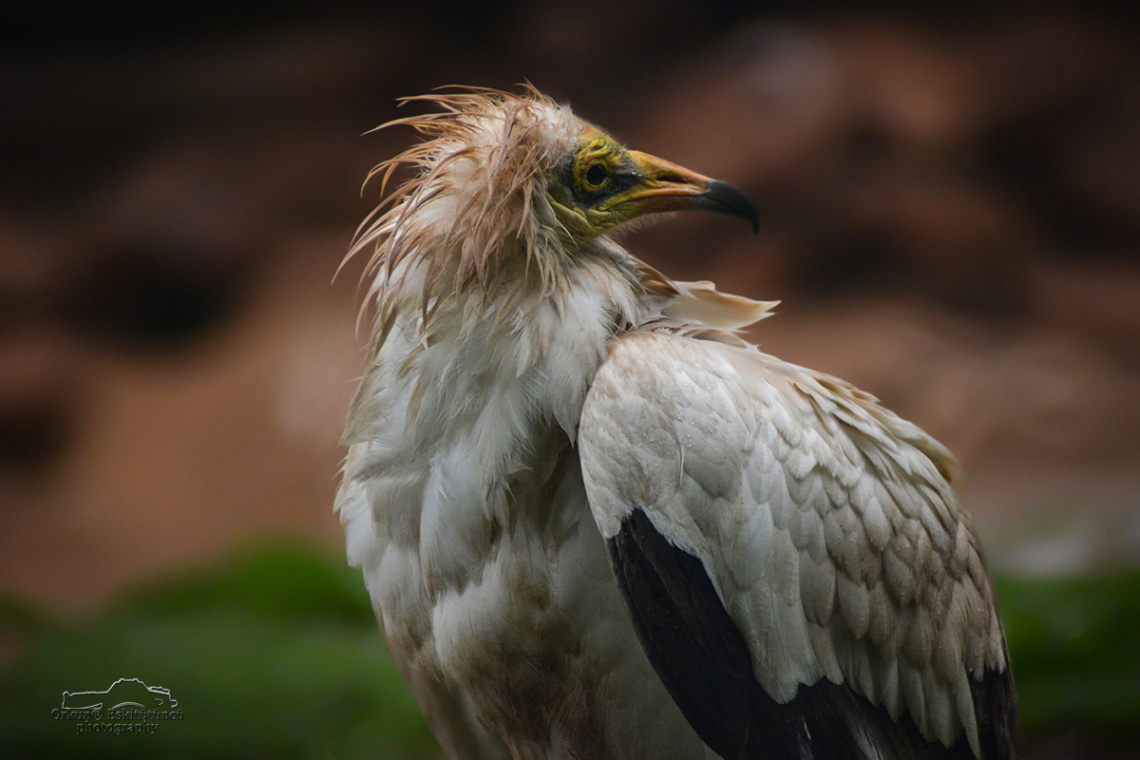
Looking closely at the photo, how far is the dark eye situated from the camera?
2184 mm

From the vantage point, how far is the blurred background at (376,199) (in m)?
6.24

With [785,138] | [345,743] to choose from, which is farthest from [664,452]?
[785,138]

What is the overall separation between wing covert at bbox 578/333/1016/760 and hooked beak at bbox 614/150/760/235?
36 cm

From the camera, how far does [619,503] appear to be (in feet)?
5.92

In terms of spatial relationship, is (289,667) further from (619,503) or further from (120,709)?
(619,503)

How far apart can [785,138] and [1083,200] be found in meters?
2.15

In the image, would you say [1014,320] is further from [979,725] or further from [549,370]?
[549,370]

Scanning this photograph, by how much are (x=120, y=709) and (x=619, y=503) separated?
2.57 meters

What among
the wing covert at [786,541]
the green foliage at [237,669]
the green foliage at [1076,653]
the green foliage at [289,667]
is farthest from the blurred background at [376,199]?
the wing covert at [786,541]

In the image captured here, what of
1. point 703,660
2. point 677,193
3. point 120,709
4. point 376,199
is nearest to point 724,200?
point 677,193

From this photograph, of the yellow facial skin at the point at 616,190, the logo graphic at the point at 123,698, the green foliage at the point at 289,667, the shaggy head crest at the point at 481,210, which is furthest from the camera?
the green foliage at the point at 289,667

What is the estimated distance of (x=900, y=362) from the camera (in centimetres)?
636

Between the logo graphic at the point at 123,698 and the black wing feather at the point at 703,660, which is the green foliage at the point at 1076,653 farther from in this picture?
the logo graphic at the point at 123,698

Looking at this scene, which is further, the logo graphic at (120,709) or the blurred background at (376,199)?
the blurred background at (376,199)
